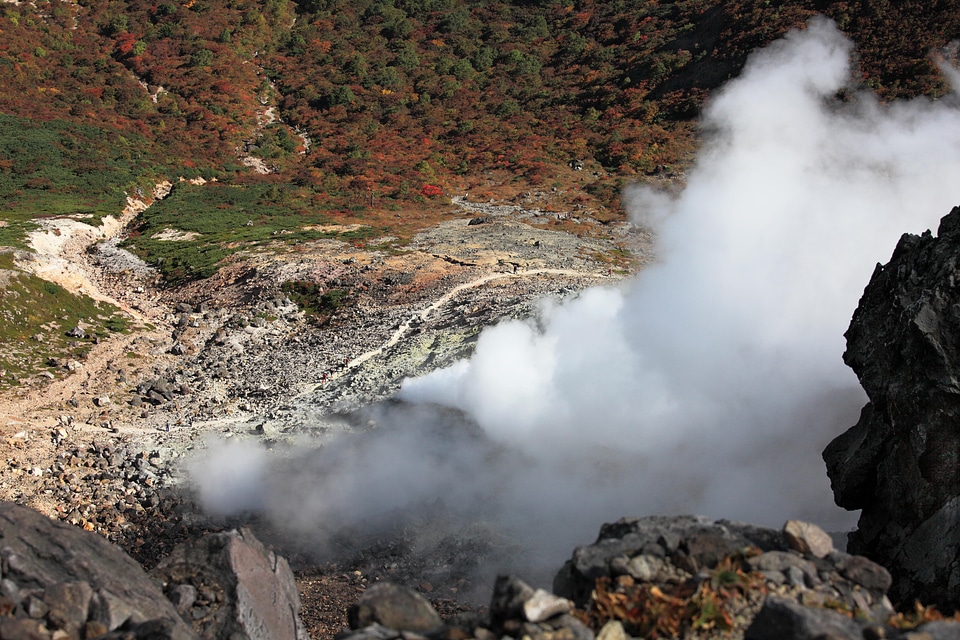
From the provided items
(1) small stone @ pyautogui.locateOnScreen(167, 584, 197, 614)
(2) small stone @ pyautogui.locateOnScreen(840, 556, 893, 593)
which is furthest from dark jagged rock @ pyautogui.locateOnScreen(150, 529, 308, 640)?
(2) small stone @ pyautogui.locateOnScreen(840, 556, 893, 593)

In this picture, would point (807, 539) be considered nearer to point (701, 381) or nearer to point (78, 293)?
point (701, 381)

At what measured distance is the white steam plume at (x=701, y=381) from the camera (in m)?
16.3

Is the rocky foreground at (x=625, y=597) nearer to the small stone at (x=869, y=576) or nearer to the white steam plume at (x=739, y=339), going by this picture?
the small stone at (x=869, y=576)

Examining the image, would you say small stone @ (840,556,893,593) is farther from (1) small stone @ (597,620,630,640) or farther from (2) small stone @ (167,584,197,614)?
(2) small stone @ (167,584,197,614)

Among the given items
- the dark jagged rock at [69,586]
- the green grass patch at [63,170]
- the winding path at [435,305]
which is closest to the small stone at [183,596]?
the dark jagged rock at [69,586]

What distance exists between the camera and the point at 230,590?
10.8 m

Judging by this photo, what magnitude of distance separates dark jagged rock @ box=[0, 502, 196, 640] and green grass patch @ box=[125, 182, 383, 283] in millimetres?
27526

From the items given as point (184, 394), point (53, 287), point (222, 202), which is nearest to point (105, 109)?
point (222, 202)

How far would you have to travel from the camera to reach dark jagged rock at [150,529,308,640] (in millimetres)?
10469

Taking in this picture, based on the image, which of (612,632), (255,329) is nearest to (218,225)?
(255,329)

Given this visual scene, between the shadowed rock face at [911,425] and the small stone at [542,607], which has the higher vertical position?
the shadowed rock face at [911,425]

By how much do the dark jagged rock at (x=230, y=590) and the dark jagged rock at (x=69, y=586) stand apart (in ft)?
2.38

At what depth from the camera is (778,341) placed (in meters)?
17.5

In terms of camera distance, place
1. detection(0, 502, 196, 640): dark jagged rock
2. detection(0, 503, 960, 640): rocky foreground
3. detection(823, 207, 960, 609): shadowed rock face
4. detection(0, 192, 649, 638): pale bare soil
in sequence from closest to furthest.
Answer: detection(0, 503, 960, 640): rocky foreground
detection(0, 502, 196, 640): dark jagged rock
detection(823, 207, 960, 609): shadowed rock face
detection(0, 192, 649, 638): pale bare soil
